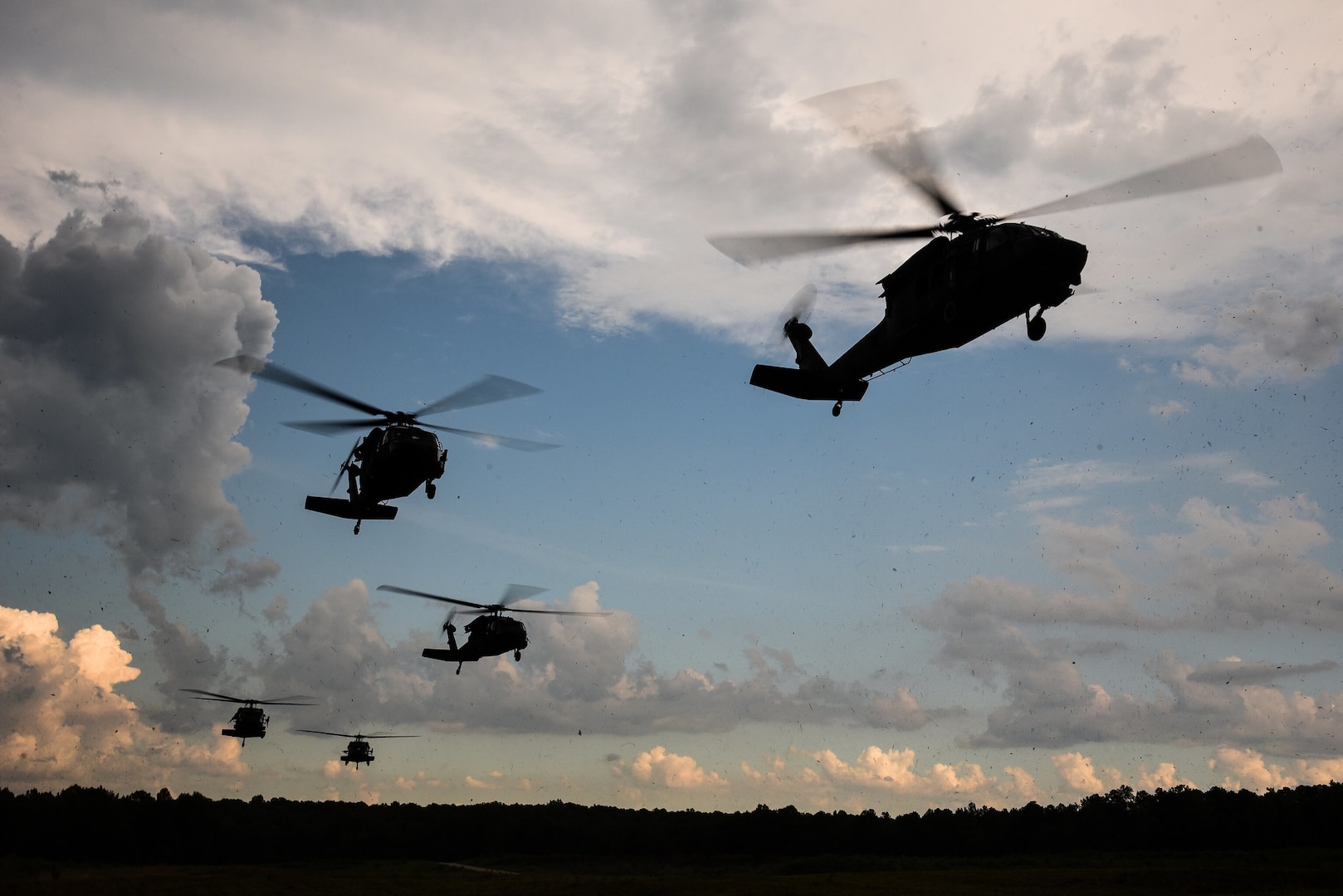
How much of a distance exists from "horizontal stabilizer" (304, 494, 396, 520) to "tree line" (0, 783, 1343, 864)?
88.4 m

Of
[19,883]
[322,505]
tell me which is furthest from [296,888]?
[322,505]

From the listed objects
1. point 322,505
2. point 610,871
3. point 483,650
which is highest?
point 322,505

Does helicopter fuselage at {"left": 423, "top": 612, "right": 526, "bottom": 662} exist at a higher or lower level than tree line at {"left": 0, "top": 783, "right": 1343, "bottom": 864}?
higher

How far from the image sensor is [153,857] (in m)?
99.3

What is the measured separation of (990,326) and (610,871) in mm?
87783

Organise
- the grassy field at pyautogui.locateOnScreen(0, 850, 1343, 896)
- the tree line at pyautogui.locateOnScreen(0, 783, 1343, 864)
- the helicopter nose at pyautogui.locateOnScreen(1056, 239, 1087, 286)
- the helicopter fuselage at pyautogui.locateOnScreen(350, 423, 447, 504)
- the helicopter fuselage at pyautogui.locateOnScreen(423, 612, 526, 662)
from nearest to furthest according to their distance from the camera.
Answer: the helicopter nose at pyautogui.locateOnScreen(1056, 239, 1087, 286), the helicopter fuselage at pyautogui.locateOnScreen(350, 423, 447, 504), the helicopter fuselage at pyautogui.locateOnScreen(423, 612, 526, 662), the grassy field at pyautogui.locateOnScreen(0, 850, 1343, 896), the tree line at pyautogui.locateOnScreen(0, 783, 1343, 864)

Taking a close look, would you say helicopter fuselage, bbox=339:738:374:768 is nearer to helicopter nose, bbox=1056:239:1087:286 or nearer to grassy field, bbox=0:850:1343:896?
grassy field, bbox=0:850:1343:896

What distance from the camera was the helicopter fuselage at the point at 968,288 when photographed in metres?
19.2

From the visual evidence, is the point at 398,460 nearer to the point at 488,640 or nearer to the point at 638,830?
the point at 488,640

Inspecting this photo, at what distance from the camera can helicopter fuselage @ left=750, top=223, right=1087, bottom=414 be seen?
19.2 metres

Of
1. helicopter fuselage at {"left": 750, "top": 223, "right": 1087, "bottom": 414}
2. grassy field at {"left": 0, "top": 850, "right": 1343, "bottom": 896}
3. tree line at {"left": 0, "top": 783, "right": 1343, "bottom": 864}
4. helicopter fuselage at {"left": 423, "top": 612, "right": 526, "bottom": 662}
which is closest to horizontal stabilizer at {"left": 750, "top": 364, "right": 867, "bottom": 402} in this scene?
helicopter fuselage at {"left": 750, "top": 223, "right": 1087, "bottom": 414}

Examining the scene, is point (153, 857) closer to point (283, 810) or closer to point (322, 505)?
point (283, 810)

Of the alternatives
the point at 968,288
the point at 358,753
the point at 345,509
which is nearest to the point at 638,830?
the point at 358,753

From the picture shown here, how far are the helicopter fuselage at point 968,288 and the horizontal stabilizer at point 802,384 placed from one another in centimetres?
126
